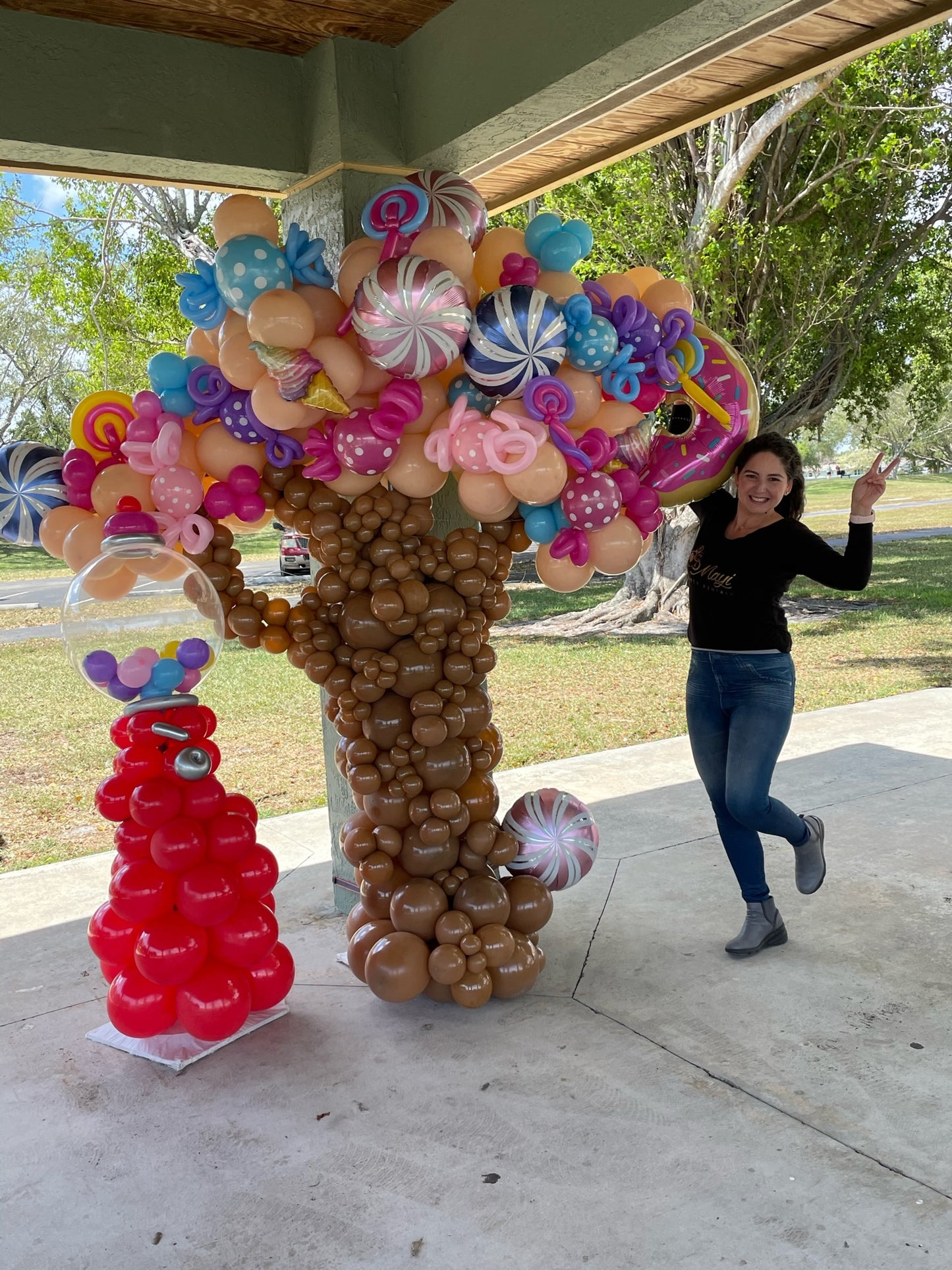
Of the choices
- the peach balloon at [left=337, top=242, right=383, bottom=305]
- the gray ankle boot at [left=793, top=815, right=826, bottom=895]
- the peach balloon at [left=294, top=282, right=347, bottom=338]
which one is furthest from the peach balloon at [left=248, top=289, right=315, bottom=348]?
the gray ankle boot at [left=793, top=815, right=826, bottom=895]

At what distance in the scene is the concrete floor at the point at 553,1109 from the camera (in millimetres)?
2295

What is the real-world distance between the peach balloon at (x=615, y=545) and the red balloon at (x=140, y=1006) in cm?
180

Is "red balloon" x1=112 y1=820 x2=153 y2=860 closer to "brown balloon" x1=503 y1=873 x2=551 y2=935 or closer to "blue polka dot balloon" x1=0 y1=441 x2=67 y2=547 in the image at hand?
"blue polka dot balloon" x1=0 y1=441 x2=67 y2=547

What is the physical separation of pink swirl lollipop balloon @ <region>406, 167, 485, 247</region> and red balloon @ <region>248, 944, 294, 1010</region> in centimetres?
223

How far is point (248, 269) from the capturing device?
3.00 meters

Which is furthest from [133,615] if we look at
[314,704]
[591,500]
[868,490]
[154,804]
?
[314,704]

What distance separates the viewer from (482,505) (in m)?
3.12

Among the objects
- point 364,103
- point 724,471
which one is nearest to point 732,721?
point 724,471

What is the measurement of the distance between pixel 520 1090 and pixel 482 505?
162 centimetres

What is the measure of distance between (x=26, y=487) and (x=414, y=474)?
3.94ft

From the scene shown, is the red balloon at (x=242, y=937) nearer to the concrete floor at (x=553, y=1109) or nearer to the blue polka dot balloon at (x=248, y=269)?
the concrete floor at (x=553, y=1109)

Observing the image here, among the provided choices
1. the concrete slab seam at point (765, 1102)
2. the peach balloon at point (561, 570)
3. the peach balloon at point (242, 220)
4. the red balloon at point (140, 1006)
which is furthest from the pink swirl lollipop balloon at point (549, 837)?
the peach balloon at point (242, 220)

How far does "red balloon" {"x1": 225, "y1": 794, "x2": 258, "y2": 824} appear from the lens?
Answer: 10.7 ft

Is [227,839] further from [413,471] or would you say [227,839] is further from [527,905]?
[413,471]
